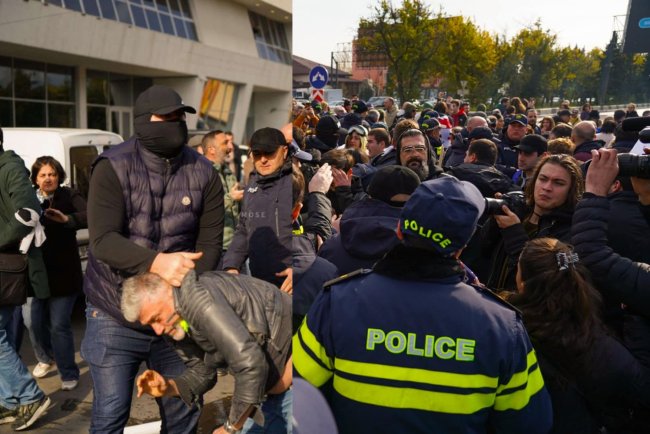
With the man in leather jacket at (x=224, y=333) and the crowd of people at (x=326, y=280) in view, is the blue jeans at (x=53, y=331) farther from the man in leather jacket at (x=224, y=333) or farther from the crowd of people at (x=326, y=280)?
the man in leather jacket at (x=224, y=333)

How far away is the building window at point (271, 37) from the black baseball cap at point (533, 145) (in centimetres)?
134

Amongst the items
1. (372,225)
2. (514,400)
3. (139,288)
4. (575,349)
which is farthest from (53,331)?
(575,349)

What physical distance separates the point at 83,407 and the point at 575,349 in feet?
3.62

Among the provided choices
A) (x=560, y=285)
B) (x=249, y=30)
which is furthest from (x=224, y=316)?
(x=560, y=285)

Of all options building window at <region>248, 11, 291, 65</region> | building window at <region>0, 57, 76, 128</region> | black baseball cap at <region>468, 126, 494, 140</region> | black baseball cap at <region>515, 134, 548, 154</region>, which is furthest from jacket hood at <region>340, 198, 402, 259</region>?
black baseball cap at <region>515, 134, 548, 154</region>

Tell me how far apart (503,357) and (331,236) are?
1.24 feet

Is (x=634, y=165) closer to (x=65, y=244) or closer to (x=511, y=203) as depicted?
(x=511, y=203)

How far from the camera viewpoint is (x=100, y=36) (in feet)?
3.37

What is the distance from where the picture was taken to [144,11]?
3.28 feet

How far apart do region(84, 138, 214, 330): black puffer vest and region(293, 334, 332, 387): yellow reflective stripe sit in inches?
10.1

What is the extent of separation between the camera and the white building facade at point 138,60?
100 cm

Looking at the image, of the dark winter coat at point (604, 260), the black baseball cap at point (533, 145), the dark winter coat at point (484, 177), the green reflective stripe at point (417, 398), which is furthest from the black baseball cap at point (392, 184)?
the black baseball cap at point (533, 145)

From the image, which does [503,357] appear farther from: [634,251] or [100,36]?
[100,36]

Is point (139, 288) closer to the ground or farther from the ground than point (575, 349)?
farther from the ground
